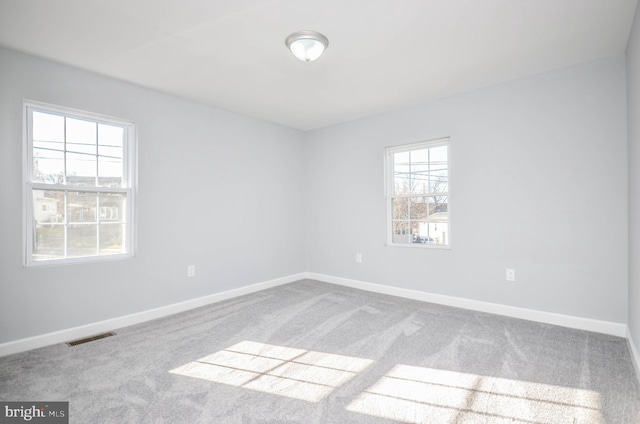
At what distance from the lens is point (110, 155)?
131 inches

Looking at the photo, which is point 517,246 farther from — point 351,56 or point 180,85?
point 180,85

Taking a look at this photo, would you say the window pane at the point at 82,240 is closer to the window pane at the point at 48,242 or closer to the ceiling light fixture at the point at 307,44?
the window pane at the point at 48,242

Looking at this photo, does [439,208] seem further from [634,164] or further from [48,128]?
[48,128]

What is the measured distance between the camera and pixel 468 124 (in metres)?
3.76

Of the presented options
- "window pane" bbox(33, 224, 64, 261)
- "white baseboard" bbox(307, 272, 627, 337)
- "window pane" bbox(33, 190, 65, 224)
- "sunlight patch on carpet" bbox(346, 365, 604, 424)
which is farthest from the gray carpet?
"window pane" bbox(33, 190, 65, 224)

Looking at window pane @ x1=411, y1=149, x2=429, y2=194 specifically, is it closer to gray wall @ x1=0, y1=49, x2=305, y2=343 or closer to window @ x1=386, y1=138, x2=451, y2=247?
window @ x1=386, y1=138, x2=451, y2=247

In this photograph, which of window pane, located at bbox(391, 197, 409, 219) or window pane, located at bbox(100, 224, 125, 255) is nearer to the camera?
window pane, located at bbox(100, 224, 125, 255)

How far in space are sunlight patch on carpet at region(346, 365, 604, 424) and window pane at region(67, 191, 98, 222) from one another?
2.93 meters

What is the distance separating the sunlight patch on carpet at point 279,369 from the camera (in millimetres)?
2137

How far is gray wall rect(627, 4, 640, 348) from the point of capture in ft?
7.35

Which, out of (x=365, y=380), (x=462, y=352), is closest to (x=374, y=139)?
(x=462, y=352)

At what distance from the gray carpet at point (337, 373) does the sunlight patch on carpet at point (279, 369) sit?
0.04 feet

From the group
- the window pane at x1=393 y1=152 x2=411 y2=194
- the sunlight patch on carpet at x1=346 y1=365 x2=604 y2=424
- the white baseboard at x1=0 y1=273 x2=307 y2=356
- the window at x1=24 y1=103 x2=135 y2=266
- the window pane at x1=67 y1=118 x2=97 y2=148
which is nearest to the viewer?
the sunlight patch on carpet at x1=346 y1=365 x2=604 y2=424

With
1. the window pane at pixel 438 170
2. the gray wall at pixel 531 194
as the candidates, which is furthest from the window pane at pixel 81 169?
the window pane at pixel 438 170
